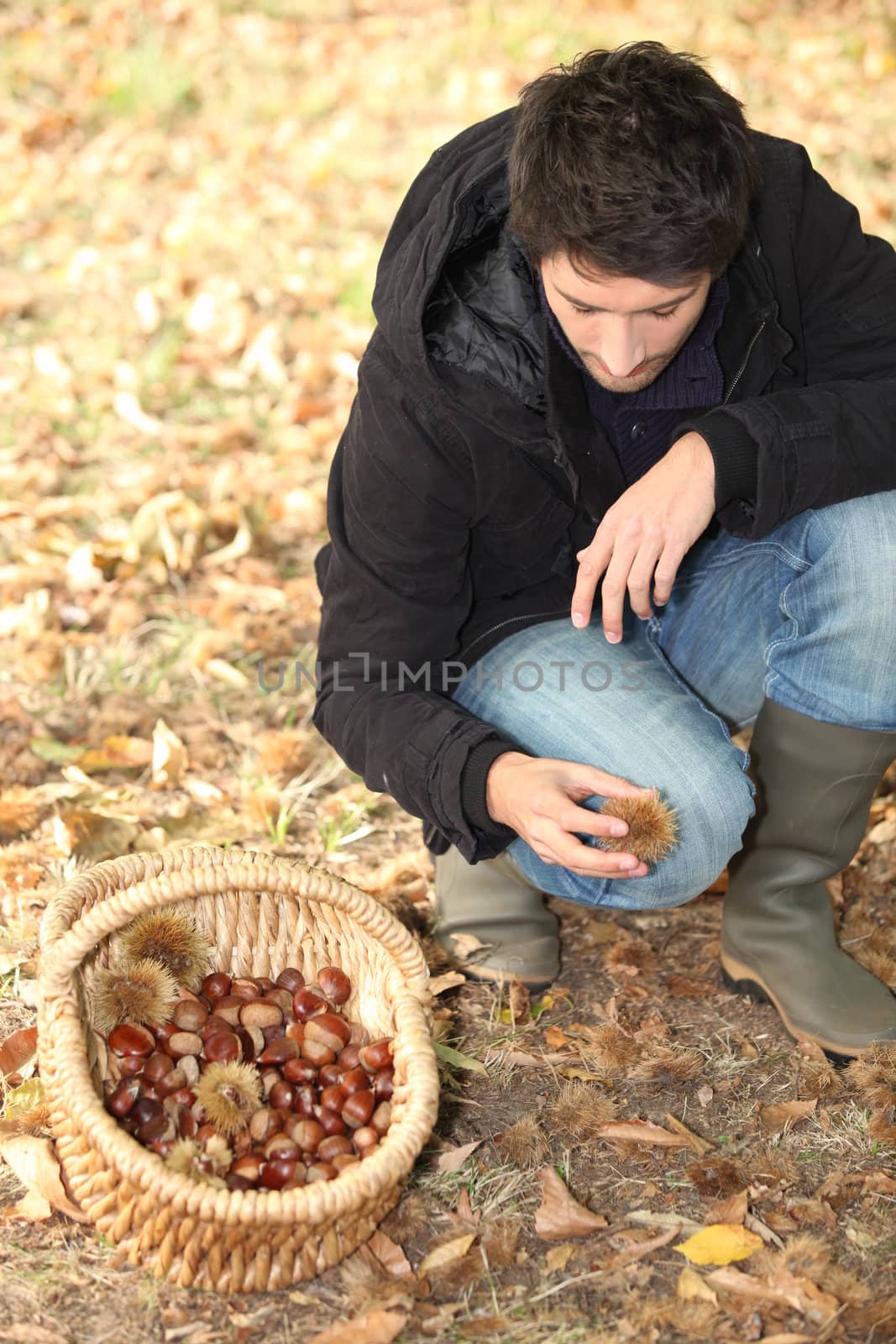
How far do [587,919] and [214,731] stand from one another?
0.88 metres

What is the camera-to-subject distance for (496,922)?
6.86ft

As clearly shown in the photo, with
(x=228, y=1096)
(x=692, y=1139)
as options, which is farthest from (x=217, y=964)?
(x=692, y=1139)

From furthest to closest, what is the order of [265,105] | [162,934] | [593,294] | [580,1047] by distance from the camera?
[265,105]
[580,1047]
[162,934]
[593,294]

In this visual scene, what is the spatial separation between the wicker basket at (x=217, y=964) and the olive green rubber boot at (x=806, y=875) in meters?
0.58

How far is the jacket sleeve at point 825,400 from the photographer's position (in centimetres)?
172

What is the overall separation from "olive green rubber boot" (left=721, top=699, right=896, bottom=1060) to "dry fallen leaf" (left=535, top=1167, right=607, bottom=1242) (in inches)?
18.4

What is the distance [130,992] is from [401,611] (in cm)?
63

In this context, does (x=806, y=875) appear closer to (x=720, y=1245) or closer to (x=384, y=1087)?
(x=720, y=1245)

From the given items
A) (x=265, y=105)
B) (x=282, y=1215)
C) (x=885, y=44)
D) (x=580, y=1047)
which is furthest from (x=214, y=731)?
(x=885, y=44)

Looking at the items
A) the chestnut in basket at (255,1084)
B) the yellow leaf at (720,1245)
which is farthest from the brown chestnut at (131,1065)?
the yellow leaf at (720,1245)

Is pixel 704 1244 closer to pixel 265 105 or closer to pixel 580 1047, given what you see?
pixel 580 1047

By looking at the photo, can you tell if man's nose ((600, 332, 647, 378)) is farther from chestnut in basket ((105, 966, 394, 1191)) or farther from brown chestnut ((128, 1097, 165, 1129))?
brown chestnut ((128, 1097, 165, 1129))

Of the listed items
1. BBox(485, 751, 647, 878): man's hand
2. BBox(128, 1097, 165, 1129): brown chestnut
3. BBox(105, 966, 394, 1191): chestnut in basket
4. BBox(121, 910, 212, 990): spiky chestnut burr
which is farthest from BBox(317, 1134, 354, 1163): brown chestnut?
BBox(485, 751, 647, 878): man's hand

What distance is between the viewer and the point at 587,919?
2256 millimetres
